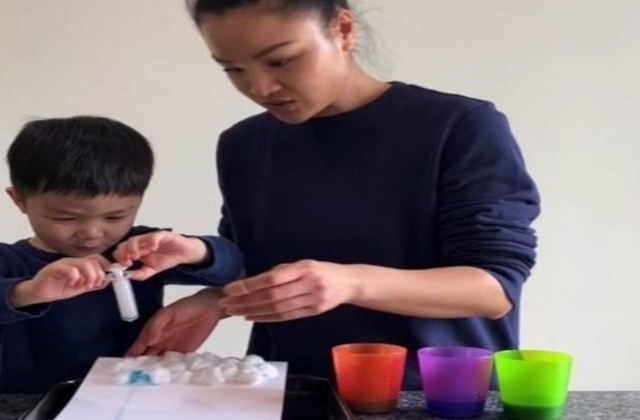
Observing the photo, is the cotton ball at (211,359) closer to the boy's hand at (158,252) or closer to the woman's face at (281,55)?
the boy's hand at (158,252)

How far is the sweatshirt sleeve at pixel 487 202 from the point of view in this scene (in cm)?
110

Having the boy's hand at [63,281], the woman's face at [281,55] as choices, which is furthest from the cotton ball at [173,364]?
the woman's face at [281,55]

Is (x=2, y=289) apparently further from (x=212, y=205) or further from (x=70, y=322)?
(x=212, y=205)

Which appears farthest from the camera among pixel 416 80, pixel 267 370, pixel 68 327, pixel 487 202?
pixel 416 80

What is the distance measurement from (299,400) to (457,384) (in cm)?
16

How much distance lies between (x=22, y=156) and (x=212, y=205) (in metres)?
0.77

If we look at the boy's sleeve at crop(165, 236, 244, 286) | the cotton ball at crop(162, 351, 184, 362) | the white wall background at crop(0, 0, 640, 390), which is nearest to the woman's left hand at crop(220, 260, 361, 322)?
the cotton ball at crop(162, 351, 184, 362)

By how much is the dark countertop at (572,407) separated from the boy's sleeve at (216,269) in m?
0.24


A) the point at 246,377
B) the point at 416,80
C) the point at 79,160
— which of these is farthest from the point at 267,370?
the point at 416,80

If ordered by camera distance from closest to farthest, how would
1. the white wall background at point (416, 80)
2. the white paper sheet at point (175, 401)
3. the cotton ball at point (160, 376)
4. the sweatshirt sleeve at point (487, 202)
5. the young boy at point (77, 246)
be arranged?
the white paper sheet at point (175, 401), the cotton ball at point (160, 376), the sweatshirt sleeve at point (487, 202), the young boy at point (77, 246), the white wall background at point (416, 80)

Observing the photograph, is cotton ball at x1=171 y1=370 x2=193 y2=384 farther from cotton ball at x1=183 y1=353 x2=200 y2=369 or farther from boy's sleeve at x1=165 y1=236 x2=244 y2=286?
boy's sleeve at x1=165 y1=236 x2=244 y2=286

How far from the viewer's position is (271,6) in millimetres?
1135

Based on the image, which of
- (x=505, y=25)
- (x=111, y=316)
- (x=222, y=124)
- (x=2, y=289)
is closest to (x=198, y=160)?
(x=222, y=124)

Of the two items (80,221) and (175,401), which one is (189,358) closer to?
(175,401)
